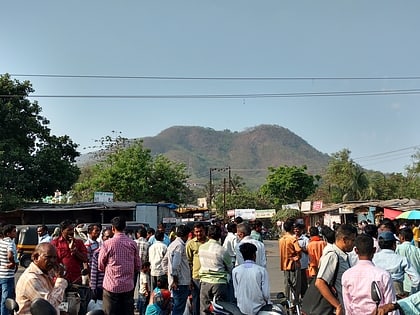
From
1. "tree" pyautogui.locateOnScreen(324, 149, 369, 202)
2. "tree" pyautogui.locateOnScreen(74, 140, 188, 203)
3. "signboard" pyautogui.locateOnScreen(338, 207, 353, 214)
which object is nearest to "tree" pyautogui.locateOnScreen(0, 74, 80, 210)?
"tree" pyautogui.locateOnScreen(74, 140, 188, 203)

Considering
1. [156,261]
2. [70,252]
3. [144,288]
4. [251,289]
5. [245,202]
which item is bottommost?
[144,288]

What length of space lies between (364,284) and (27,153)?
30.8 meters

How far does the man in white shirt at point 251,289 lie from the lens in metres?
6.21

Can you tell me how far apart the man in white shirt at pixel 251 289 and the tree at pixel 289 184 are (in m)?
52.0

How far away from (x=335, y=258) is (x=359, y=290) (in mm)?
752

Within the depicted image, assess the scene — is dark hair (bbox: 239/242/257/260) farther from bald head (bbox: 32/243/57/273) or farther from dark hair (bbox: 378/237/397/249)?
bald head (bbox: 32/243/57/273)

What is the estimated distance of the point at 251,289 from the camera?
20.4 feet

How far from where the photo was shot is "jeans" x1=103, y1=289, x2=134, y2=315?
736cm

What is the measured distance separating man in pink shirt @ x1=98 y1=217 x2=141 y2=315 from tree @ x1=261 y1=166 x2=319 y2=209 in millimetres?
51113

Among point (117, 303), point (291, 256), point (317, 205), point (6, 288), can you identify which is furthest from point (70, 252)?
point (317, 205)

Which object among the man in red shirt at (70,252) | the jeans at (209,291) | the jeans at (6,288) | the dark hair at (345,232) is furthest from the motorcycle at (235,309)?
the jeans at (6,288)

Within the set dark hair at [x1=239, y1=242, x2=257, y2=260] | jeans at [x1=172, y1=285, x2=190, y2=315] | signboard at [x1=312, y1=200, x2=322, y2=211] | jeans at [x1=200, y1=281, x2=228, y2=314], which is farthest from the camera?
signboard at [x1=312, y1=200, x2=322, y2=211]

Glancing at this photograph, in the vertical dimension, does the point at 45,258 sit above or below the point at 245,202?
below

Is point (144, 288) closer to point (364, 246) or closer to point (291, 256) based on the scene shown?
point (291, 256)
